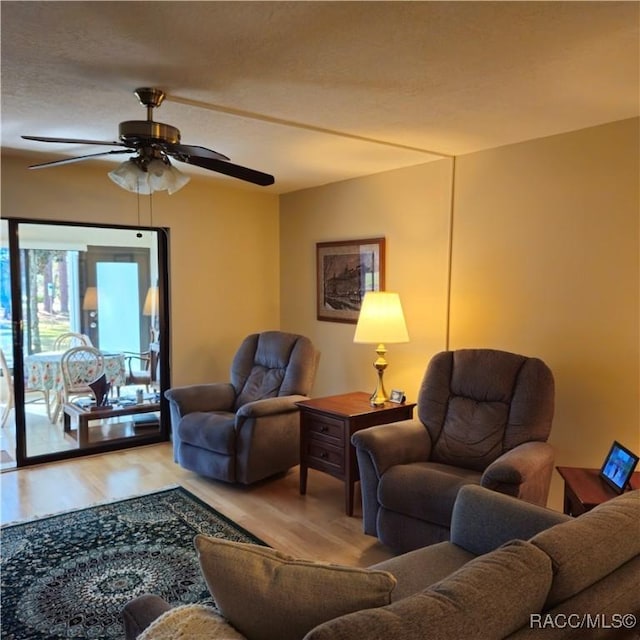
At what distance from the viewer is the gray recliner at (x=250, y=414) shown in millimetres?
3811

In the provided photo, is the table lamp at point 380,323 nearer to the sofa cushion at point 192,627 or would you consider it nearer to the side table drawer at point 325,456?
the side table drawer at point 325,456

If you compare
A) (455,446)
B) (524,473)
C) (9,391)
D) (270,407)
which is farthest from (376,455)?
(9,391)

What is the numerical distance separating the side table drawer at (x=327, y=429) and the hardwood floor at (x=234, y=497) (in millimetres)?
440

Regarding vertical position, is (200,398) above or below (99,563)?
above

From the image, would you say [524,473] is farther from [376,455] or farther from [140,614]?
[140,614]

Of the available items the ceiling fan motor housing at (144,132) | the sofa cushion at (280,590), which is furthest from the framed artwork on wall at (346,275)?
the sofa cushion at (280,590)

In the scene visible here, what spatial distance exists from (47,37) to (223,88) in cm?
76

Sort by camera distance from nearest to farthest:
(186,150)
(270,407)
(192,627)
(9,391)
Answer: (192,627), (186,150), (270,407), (9,391)

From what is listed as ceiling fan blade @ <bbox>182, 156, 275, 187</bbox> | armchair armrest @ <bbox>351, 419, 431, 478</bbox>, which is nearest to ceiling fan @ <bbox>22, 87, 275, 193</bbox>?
ceiling fan blade @ <bbox>182, 156, 275, 187</bbox>

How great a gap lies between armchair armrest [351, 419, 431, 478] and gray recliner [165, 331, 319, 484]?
967 millimetres

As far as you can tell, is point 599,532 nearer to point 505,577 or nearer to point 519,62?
point 505,577

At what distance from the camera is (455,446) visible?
317cm

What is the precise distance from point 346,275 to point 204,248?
136cm

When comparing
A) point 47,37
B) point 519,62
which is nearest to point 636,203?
point 519,62
